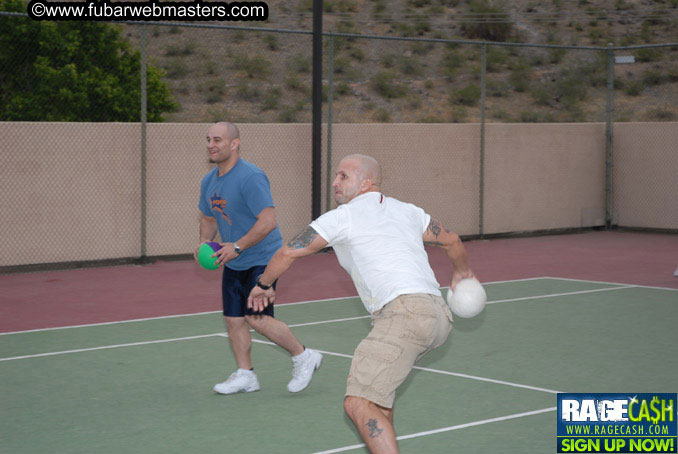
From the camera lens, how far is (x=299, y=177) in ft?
58.6

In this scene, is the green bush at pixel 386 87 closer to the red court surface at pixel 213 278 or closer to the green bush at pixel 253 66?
the green bush at pixel 253 66

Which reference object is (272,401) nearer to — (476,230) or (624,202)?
(476,230)

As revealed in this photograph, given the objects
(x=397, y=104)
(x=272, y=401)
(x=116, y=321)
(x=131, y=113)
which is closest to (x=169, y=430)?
(x=272, y=401)

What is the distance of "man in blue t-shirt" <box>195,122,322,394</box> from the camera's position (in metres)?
7.62

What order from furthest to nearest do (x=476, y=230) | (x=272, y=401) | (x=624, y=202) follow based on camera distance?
(x=624, y=202), (x=476, y=230), (x=272, y=401)

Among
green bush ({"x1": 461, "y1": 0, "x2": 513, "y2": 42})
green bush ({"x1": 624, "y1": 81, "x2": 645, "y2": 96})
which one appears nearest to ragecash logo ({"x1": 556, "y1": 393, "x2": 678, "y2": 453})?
green bush ({"x1": 624, "y1": 81, "x2": 645, "y2": 96})

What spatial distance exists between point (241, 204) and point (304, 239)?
229 centimetres

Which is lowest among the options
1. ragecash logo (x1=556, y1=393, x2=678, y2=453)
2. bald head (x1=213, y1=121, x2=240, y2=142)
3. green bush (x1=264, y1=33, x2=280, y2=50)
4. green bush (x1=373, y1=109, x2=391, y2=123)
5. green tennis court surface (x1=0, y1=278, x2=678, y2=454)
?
green tennis court surface (x1=0, y1=278, x2=678, y2=454)

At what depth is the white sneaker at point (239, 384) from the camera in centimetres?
790

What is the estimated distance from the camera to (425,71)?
148 ft

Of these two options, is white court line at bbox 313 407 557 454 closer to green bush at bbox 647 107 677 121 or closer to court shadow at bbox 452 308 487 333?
court shadow at bbox 452 308 487 333

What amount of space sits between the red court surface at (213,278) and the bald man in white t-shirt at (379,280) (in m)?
6.13

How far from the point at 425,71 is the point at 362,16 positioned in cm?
943

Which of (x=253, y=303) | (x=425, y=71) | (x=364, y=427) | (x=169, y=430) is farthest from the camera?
(x=425, y=71)
